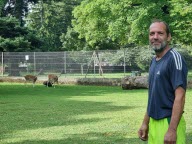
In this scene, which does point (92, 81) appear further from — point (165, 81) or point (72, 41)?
point (72, 41)

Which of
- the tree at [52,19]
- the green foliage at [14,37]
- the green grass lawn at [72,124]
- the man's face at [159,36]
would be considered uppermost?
the tree at [52,19]

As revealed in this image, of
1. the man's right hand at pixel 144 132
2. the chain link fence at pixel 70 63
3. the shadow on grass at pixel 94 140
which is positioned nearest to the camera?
the man's right hand at pixel 144 132

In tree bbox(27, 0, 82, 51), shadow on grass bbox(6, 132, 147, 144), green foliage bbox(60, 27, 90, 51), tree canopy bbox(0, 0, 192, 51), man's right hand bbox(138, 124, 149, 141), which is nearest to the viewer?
man's right hand bbox(138, 124, 149, 141)

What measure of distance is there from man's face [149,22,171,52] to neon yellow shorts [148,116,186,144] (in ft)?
2.30

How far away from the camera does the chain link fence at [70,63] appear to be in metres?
30.5

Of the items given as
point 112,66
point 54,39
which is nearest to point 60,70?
point 112,66

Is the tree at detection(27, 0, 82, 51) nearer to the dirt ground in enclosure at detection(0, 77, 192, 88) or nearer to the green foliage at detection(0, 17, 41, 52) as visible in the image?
the green foliage at detection(0, 17, 41, 52)

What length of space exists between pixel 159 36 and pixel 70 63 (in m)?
28.2

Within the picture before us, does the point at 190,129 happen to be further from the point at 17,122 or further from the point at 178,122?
the point at 178,122

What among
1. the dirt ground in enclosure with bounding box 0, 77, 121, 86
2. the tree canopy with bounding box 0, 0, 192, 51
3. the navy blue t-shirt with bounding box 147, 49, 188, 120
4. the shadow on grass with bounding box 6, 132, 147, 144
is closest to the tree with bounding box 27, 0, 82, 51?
the tree canopy with bounding box 0, 0, 192, 51

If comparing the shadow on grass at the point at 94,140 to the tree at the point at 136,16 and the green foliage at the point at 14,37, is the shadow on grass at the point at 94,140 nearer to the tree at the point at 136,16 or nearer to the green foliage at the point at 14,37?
the tree at the point at 136,16

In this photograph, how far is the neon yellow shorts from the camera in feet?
13.7

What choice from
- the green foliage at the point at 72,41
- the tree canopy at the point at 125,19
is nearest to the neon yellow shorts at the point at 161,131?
the tree canopy at the point at 125,19

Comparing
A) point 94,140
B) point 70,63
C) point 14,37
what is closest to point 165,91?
point 94,140
